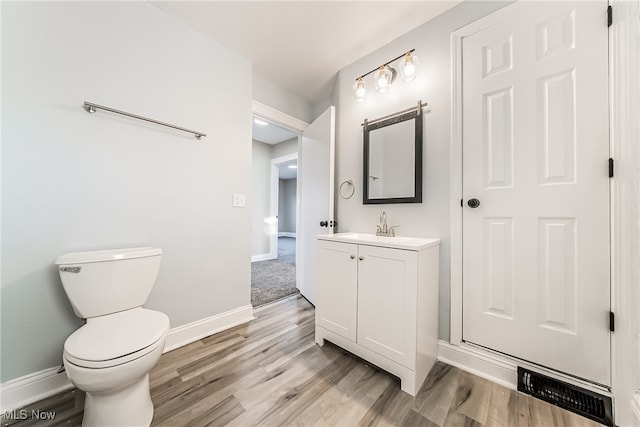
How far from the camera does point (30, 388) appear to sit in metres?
1.14

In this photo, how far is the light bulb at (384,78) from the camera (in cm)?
164

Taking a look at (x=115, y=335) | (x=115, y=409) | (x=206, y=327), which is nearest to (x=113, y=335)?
(x=115, y=335)

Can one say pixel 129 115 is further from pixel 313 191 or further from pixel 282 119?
pixel 313 191

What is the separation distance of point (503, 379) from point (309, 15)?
257cm

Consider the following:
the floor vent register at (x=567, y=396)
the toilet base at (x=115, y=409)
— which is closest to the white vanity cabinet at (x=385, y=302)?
the floor vent register at (x=567, y=396)

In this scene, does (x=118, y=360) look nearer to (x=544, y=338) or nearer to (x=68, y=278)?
(x=68, y=278)

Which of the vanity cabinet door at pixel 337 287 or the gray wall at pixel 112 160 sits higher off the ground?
the gray wall at pixel 112 160

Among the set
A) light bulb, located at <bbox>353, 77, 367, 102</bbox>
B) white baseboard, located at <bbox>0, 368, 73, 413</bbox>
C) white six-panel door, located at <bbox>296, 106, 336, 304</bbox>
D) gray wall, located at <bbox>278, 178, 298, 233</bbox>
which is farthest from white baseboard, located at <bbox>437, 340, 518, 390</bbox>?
gray wall, located at <bbox>278, 178, 298, 233</bbox>

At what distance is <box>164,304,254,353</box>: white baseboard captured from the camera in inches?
63.6

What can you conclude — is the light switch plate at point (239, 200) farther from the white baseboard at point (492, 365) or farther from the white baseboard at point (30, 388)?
the white baseboard at point (492, 365)

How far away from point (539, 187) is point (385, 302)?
1021 millimetres

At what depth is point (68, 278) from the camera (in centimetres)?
113

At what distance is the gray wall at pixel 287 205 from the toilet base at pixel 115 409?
7.85 metres

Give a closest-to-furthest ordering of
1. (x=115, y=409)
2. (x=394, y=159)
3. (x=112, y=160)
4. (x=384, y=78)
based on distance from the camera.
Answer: (x=115, y=409) → (x=112, y=160) → (x=384, y=78) → (x=394, y=159)
